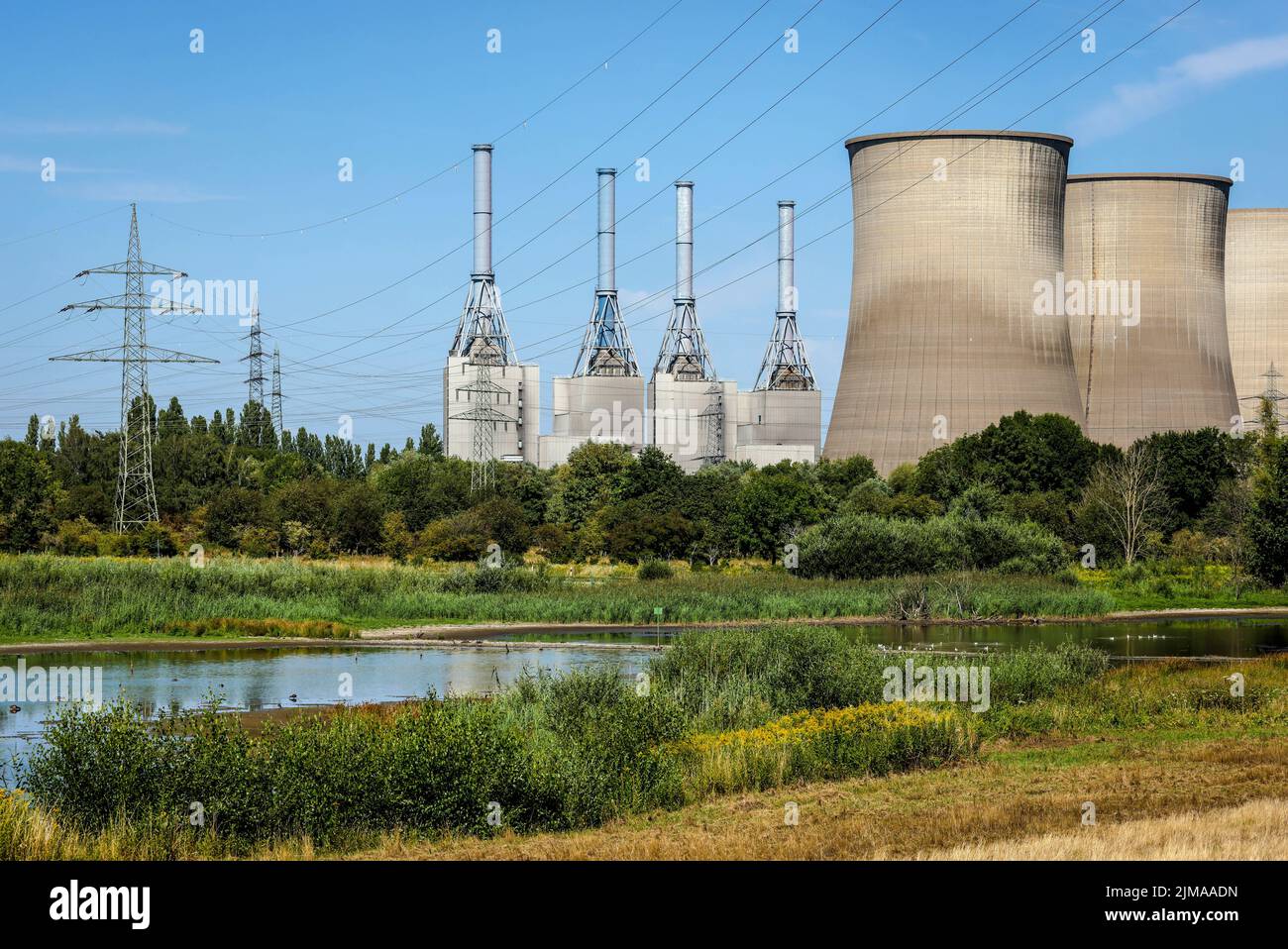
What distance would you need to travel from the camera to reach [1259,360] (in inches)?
2200

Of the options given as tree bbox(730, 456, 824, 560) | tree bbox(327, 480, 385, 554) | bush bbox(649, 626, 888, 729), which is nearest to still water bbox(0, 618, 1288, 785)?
bush bbox(649, 626, 888, 729)

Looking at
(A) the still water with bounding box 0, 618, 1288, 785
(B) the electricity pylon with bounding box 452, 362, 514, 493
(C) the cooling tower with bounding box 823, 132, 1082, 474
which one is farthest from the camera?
(B) the electricity pylon with bounding box 452, 362, 514, 493

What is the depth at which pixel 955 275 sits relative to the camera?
42.8 metres

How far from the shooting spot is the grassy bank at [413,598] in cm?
2556

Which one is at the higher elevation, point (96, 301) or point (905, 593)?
point (96, 301)

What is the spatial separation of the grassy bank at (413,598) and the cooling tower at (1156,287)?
57.1 feet

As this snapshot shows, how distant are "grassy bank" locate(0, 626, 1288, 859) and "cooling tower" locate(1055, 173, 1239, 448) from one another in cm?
3678

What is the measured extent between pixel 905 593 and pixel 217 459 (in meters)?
30.8

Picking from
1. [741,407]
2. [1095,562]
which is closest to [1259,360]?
[1095,562]

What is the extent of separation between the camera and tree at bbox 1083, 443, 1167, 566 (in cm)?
4225

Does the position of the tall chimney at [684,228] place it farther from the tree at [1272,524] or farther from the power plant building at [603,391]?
the tree at [1272,524]

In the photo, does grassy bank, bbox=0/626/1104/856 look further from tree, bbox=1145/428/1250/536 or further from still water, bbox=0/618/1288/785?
tree, bbox=1145/428/1250/536
